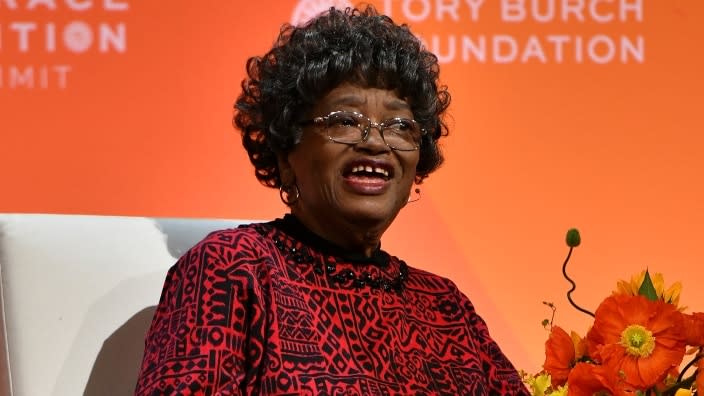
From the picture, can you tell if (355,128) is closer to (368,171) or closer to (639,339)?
(368,171)

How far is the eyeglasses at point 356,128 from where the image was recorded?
1.47 meters

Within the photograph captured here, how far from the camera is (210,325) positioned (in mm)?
1294

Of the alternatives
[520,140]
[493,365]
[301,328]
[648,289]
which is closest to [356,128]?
[301,328]

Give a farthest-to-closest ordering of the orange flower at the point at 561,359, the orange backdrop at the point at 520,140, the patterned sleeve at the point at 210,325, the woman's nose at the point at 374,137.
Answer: the orange backdrop at the point at 520,140
the woman's nose at the point at 374,137
the patterned sleeve at the point at 210,325
the orange flower at the point at 561,359

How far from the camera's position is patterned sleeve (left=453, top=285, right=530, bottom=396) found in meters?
1.62

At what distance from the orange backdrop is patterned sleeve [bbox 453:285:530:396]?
0.75 m

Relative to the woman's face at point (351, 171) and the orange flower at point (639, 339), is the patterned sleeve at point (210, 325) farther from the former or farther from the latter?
the orange flower at point (639, 339)

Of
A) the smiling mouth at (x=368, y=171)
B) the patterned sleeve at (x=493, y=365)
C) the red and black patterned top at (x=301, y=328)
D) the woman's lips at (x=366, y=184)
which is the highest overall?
the smiling mouth at (x=368, y=171)

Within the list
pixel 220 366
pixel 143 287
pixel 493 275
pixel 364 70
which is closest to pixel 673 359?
pixel 220 366

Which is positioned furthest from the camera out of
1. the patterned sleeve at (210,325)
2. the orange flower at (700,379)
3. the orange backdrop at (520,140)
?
the orange backdrop at (520,140)

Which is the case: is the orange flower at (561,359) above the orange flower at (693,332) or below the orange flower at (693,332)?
below

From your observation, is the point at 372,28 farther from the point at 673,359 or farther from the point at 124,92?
the point at 124,92

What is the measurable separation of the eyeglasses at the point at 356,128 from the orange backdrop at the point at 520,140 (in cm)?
87

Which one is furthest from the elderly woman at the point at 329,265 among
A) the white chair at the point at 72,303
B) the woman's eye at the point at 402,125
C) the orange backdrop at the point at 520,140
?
the orange backdrop at the point at 520,140
